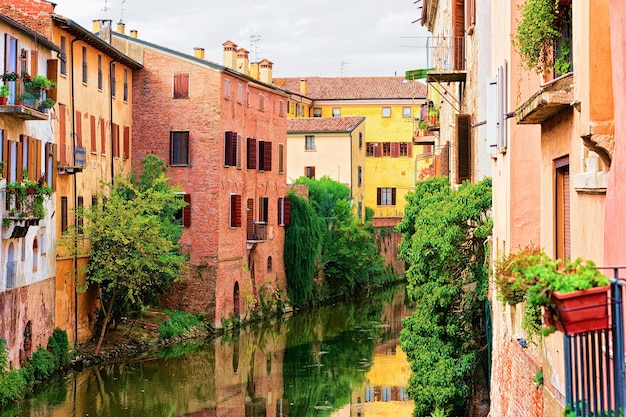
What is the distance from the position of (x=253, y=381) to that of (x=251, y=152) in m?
18.0

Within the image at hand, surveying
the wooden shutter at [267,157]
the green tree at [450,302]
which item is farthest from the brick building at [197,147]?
the green tree at [450,302]

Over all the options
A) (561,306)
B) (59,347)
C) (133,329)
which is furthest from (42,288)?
(561,306)

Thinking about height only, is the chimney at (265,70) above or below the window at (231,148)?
above

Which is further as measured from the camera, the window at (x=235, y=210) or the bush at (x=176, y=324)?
the window at (x=235, y=210)

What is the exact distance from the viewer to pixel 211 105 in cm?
4281

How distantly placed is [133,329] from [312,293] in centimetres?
1720

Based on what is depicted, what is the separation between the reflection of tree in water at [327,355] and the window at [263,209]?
486 centimetres

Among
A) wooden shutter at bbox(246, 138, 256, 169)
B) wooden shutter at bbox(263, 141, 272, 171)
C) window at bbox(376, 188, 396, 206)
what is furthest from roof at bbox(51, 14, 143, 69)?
window at bbox(376, 188, 396, 206)

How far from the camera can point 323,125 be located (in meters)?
71.3

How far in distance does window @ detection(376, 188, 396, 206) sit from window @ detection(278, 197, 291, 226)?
29477 millimetres

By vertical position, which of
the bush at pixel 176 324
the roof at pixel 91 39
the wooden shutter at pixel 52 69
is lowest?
the bush at pixel 176 324

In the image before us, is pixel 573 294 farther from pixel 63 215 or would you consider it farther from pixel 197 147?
pixel 197 147

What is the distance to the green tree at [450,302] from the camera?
22.3 m

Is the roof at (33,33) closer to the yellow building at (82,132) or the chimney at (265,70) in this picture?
the yellow building at (82,132)
